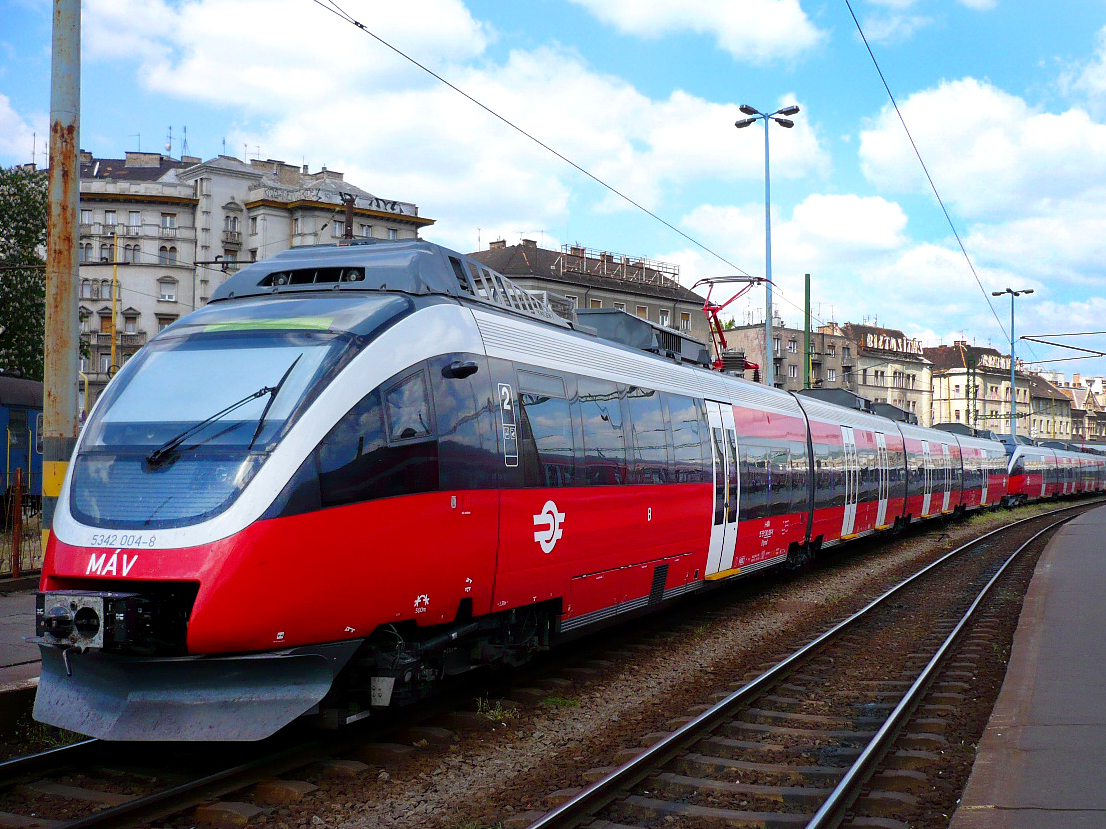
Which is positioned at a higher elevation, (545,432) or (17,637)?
(545,432)

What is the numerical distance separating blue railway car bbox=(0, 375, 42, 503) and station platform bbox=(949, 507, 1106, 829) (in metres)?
20.9

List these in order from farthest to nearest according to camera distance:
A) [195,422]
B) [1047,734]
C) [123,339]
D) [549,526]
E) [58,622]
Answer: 1. [123,339]
2. [549,526]
3. [1047,734]
4. [195,422]
5. [58,622]

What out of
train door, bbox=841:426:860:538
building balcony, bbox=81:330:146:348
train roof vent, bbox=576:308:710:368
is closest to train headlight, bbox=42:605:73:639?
train roof vent, bbox=576:308:710:368

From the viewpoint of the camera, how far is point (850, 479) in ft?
71.1

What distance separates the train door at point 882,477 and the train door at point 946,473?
855cm

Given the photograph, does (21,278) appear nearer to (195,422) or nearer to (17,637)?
(17,637)

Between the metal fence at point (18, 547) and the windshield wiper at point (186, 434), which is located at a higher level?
the windshield wiper at point (186, 434)

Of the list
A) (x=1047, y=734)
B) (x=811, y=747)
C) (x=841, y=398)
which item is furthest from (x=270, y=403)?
(x=841, y=398)

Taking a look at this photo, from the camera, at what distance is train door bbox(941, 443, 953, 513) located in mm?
33125

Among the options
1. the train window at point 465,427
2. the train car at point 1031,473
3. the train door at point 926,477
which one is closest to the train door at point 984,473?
the train car at point 1031,473

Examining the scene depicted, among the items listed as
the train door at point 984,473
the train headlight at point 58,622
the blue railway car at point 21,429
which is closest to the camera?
the train headlight at point 58,622

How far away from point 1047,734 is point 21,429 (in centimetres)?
2356

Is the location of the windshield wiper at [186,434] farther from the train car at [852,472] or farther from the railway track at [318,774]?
the train car at [852,472]

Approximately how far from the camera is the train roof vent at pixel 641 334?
14.3m
